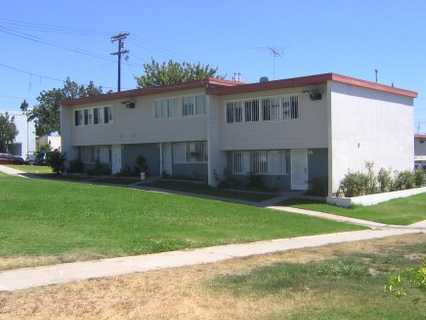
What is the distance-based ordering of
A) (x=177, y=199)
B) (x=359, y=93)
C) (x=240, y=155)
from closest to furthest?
1. (x=177, y=199)
2. (x=359, y=93)
3. (x=240, y=155)

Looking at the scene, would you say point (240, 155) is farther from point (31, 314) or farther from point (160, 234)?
point (31, 314)

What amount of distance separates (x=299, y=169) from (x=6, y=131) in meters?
53.8

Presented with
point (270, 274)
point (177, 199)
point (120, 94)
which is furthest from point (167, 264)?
point (120, 94)

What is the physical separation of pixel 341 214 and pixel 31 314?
1856 centimetres

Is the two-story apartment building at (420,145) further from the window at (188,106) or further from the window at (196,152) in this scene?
the window at (188,106)

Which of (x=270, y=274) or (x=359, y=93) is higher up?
(x=359, y=93)

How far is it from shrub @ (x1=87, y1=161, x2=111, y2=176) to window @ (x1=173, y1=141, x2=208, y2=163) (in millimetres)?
6031

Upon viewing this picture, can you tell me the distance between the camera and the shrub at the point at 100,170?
1577 inches

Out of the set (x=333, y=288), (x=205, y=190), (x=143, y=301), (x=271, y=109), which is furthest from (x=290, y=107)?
(x=143, y=301)

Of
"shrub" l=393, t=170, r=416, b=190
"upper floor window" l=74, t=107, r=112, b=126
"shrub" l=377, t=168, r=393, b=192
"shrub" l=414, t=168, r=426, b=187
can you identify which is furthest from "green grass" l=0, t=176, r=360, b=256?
"upper floor window" l=74, t=107, r=112, b=126

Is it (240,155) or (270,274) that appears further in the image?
(240,155)

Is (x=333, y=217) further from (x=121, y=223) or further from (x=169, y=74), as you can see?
(x=169, y=74)

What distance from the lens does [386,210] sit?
26.1 m

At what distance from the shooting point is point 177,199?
78.1 ft
